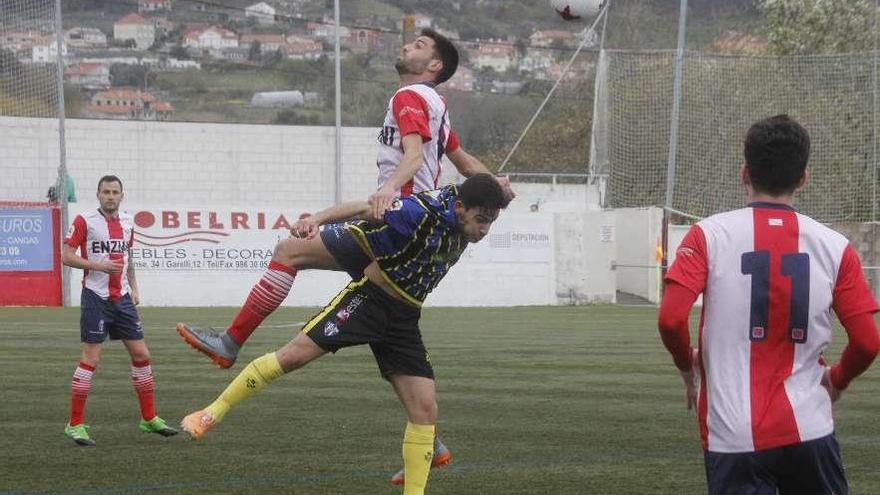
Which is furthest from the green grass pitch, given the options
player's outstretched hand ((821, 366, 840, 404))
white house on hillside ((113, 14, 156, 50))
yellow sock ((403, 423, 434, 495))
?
white house on hillside ((113, 14, 156, 50))

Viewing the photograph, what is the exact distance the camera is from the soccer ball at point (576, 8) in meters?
19.3

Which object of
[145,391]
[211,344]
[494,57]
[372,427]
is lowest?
[372,427]

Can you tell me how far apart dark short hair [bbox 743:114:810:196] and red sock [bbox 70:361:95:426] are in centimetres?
669

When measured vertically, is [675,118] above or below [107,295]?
above

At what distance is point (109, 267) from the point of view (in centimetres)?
1073

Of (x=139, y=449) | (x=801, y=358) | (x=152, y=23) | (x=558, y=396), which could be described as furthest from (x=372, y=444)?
(x=152, y=23)

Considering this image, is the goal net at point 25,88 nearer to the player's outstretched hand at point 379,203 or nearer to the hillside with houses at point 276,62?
the hillside with houses at point 276,62

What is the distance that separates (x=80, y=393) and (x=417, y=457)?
12.9 ft

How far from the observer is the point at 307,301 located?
32.4 metres

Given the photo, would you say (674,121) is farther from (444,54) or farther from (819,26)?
(444,54)

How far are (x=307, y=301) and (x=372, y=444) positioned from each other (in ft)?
73.9

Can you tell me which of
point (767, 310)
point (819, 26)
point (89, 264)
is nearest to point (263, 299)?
point (89, 264)

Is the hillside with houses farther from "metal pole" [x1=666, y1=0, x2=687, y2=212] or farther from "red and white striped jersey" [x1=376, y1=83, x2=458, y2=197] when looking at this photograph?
"red and white striped jersey" [x1=376, y1=83, x2=458, y2=197]

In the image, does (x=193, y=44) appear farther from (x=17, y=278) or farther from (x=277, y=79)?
(x=17, y=278)
